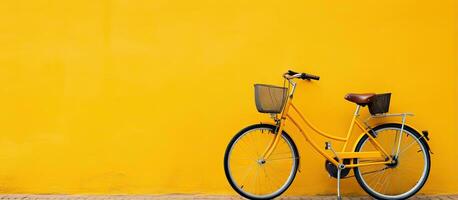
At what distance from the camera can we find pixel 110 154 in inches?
227

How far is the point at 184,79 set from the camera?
572 cm

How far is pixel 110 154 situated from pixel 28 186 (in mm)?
987

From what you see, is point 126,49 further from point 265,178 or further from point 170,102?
point 265,178

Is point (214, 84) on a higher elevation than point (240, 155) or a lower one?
higher

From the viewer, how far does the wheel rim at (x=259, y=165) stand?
5.61 meters

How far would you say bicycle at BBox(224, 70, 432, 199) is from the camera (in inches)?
206

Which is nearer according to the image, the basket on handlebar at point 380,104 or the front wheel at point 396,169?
the basket on handlebar at point 380,104

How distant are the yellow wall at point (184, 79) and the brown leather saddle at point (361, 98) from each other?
1.11 feet

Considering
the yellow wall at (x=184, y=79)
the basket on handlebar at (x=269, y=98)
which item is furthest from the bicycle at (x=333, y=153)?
the yellow wall at (x=184, y=79)

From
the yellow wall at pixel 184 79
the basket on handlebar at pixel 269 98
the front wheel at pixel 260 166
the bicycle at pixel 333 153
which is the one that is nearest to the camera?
the basket on handlebar at pixel 269 98

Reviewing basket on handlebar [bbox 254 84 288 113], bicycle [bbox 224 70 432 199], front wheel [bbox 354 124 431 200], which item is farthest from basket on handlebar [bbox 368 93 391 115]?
basket on handlebar [bbox 254 84 288 113]

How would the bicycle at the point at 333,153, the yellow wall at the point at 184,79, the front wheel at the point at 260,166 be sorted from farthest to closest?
the yellow wall at the point at 184,79
the front wheel at the point at 260,166
the bicycle at the point at 333,153

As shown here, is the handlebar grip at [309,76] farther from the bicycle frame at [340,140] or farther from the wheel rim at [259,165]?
the wheel rim at [259,165]

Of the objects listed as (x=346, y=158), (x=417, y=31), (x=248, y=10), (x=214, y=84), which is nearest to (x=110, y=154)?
(x=214, y=84)
